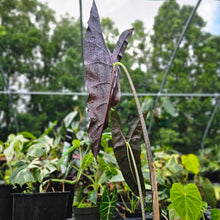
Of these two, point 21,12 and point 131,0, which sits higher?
point 21,12

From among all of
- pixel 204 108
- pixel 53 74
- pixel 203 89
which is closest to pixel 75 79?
pixel 53 74

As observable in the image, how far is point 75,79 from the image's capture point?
414 cm

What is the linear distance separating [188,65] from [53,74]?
95.9 inches

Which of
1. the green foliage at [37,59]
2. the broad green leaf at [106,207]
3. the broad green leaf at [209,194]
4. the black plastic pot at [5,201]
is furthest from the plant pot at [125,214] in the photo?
the green foliage at [37,59]

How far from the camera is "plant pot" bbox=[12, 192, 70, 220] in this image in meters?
1.00

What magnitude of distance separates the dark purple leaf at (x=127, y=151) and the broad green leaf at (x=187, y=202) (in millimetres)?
111

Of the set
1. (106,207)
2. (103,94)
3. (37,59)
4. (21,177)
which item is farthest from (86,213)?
(37,59)

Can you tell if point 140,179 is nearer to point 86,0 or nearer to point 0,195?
point 0,195

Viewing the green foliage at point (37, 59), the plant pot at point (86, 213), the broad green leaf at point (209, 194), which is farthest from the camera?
the green foliage at point (37, 59)

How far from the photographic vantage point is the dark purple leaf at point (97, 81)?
71 centimetres

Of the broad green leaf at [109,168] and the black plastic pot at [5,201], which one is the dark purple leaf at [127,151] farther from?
the black plastic pot at [5,201]

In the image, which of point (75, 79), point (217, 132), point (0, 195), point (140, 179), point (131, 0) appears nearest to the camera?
point (140, 179)

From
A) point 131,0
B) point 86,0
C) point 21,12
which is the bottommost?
point 86,0

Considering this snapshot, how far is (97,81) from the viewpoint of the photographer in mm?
748
